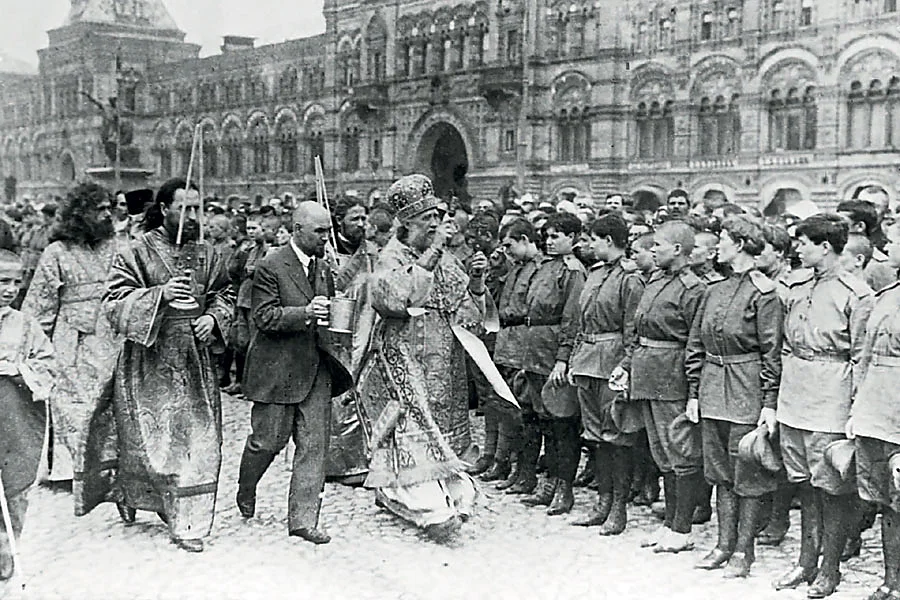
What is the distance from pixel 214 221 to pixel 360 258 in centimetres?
395

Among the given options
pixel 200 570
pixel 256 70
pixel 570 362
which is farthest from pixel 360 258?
pixel 256 70

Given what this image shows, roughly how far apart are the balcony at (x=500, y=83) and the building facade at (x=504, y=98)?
58 millimetres

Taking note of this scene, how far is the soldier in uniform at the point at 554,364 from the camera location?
24.3 feet

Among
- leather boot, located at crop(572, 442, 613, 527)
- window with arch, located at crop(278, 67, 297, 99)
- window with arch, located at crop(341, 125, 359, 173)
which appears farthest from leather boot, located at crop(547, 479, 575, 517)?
window with arch, located at crop(278, 67, 297, 99)

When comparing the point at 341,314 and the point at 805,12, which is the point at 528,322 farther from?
the point at 805,12

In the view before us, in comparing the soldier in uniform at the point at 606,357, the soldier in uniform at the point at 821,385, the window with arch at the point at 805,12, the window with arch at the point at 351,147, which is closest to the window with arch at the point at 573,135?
the window with arch at the point at 805,12

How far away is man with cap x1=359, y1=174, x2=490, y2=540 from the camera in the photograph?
665 cm

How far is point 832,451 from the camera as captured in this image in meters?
5.57

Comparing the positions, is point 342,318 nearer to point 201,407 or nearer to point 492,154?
point 201,407

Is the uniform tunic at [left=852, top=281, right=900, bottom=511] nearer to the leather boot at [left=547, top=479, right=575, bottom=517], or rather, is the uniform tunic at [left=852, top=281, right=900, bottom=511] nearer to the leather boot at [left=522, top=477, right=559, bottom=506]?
the leather boot at [left=547, top=479, right=575, bottom=517]

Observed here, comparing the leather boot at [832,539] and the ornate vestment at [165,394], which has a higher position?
the ornate vestment at [165,394]

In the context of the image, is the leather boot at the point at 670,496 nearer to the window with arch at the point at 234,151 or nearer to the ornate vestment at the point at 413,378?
the ornate vestment at the point at 413,378

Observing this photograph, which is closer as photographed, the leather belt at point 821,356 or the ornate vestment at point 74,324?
the leather belt at point 821,356

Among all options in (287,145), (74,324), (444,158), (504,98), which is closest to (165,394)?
(74,324)
